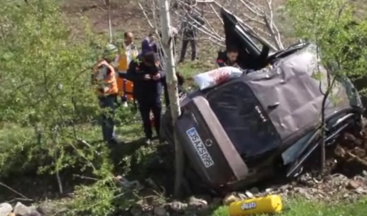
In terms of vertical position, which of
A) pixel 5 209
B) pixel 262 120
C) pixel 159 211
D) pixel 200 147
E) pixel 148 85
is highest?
pixel 148 85

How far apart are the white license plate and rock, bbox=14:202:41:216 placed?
2203mm

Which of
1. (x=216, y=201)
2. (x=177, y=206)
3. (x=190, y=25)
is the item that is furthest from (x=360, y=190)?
(x=190, y=25)

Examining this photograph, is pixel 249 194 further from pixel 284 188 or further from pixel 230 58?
pixel 230 58

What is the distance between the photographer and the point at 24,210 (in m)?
10.4

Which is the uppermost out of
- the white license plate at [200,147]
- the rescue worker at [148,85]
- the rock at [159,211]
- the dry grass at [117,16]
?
the dry grass at [117,16]

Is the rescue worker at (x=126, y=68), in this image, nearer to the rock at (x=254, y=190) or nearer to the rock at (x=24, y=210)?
the rock at (x=24, y=210)

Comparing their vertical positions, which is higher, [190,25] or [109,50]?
[190,25]

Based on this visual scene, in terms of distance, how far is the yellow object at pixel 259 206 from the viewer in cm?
859

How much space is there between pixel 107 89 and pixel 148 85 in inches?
22.3

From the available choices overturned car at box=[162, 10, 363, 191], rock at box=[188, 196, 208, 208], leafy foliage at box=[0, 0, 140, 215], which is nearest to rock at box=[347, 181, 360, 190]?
overturned car at box=[162, 10, 363, 191]

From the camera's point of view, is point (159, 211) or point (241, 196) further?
point (159, 211)

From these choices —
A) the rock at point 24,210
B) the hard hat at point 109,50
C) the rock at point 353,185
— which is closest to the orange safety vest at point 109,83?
the hard hat at point 109,50

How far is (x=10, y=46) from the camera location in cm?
1032

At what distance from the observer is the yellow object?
28.2 ft
